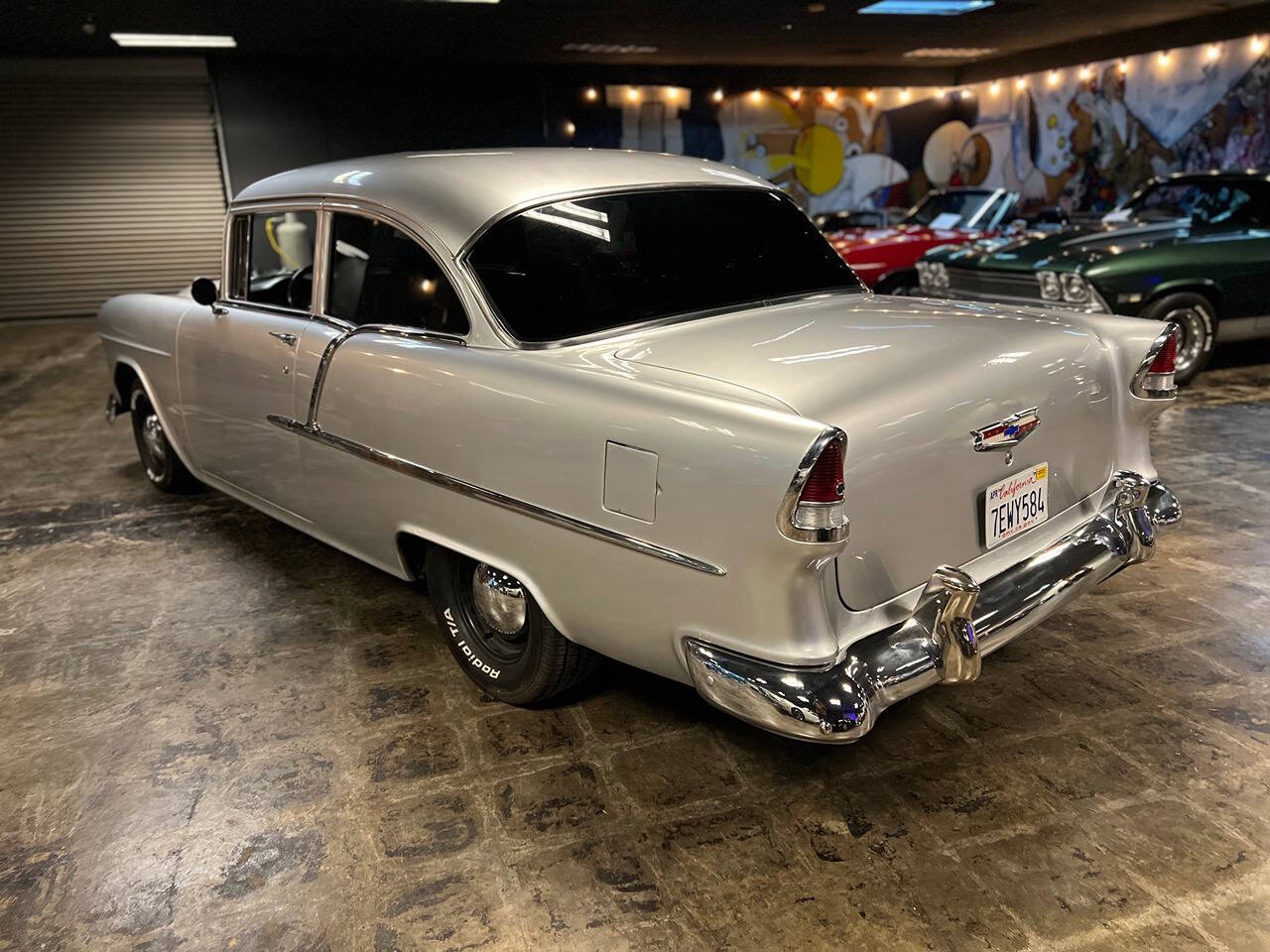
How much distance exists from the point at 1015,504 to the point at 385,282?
6.81ft

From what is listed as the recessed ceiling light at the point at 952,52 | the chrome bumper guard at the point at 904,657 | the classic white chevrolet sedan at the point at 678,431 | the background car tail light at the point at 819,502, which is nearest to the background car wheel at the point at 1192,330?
the classic white chevrolet sedan at the point at 678,431

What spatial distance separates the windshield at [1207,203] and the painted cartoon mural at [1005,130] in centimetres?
654

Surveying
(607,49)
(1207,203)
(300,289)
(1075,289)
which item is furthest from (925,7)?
(300,289)

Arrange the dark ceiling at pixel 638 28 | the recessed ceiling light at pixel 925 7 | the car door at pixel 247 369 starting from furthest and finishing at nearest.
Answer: the recessed ceiling light at pixel 925 7 → the dark ceiling at pixel 638 28 → the car door at pixel 247 369

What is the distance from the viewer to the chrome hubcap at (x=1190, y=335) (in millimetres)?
6949

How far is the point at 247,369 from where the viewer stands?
3.63m

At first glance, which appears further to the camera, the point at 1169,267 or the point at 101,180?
the point at 101,180

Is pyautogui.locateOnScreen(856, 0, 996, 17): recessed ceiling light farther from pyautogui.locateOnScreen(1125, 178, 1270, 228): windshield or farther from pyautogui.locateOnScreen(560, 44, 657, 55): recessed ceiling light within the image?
pyautogui.locateOnScreen(1125, 178, 1270, 228): windshield

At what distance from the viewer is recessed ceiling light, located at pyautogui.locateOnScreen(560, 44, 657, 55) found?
44.8 feet

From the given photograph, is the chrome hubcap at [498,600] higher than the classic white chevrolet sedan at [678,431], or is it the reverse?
the classic white chevrolet sedan at [678,431]

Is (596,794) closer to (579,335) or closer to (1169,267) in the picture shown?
(579,335)

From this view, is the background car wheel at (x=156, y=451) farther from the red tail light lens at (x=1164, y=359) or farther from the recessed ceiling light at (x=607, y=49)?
the recessed ceiling light at (x=607, y=49)

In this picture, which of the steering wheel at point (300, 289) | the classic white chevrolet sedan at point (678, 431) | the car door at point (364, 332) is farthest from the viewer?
the steering wheel at point (300, 289)

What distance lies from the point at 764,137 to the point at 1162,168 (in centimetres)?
672
